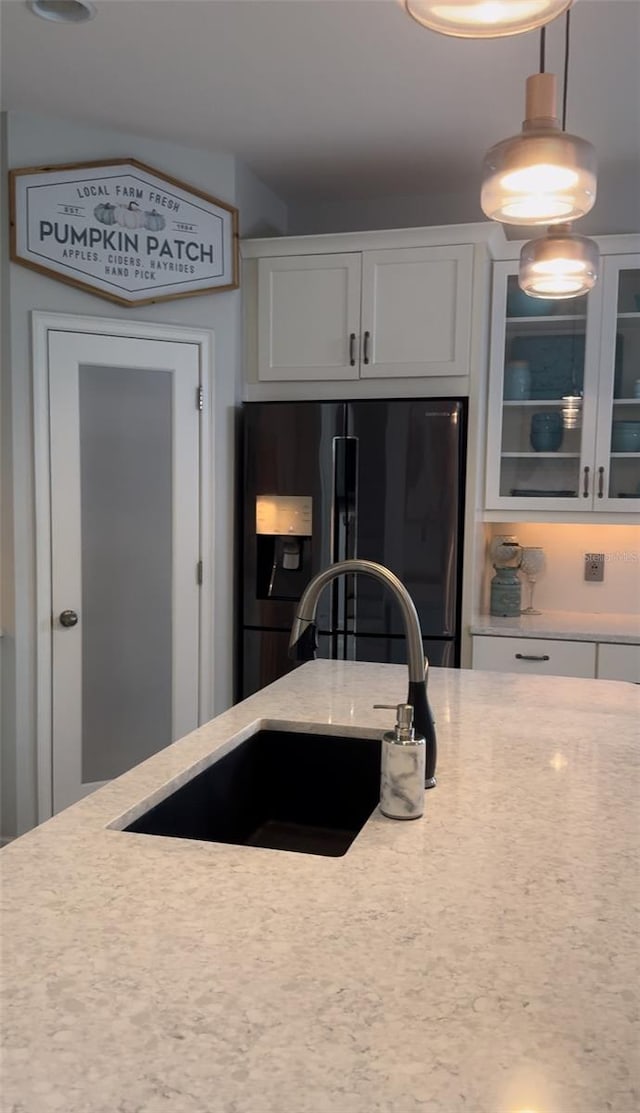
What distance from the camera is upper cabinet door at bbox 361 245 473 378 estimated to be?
3.32m

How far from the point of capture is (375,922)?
1.00m

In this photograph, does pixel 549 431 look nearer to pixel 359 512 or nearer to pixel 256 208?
pixel 359 512

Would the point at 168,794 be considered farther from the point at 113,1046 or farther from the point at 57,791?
the point at 57,791

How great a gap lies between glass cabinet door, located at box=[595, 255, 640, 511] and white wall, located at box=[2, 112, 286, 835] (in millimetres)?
1523

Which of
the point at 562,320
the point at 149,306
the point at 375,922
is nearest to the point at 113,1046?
the point at 375,922

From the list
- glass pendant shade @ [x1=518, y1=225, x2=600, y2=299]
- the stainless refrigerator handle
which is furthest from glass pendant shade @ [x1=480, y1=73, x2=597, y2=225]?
the stainless refrigerator handle

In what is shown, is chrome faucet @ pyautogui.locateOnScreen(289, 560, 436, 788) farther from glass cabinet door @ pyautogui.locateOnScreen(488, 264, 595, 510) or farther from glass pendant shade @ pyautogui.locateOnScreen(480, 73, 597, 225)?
glass cabinet door @ pyautogui.locateOnScreen(488, 264, 595, 510)

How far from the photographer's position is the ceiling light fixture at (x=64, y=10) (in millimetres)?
2305

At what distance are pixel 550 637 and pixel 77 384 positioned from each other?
6.71 ft

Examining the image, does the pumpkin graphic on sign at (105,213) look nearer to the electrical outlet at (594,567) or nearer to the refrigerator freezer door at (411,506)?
the refrigerator freezer door at (411,506)

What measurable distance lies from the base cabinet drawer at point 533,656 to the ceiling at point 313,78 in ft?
6.24

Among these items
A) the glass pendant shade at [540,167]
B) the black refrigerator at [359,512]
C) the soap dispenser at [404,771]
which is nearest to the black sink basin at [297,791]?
the soap dispenser at [404,771]

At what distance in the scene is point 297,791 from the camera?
180 cm

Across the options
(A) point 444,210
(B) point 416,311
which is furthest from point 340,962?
(A) point 444,210
